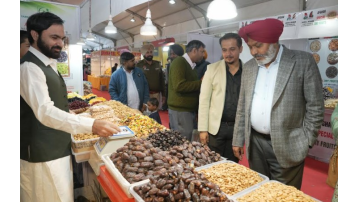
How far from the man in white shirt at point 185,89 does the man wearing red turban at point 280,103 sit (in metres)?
1.29

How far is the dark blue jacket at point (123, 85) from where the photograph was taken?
437 centimetres

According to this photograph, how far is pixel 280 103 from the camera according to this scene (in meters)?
1.90

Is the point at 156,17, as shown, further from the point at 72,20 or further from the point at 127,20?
the point at 72,20

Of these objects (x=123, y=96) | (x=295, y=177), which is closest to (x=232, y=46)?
(x=295, y=177)

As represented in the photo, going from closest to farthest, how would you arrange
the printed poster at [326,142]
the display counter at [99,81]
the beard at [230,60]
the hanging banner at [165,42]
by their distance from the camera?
the beard at [230,60] → the printed poster at [326,142] → the hanging banner at [165,42] → the display counter at [99,81]

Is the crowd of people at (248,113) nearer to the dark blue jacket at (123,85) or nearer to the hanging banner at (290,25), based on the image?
the dark blue jacket at (123,85)

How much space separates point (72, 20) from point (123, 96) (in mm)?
1716

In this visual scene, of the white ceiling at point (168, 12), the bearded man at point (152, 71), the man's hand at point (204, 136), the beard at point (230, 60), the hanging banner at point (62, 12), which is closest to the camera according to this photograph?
the beard at point (230, 60)

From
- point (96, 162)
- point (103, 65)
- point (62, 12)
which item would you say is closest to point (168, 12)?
point (103, 65)

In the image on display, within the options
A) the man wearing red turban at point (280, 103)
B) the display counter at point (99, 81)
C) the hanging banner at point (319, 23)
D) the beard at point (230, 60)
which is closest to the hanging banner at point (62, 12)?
the beard at point (230, 60)

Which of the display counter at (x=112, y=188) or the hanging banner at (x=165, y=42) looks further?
the hanging banner at (x=165, y=42)

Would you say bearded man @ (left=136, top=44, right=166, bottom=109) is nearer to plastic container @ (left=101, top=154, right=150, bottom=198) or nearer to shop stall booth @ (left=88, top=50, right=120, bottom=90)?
plastic container @ (left=101, top=154, right=150, bottom=198)

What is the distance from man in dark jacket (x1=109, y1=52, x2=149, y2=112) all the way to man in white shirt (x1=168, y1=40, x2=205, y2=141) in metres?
1.04

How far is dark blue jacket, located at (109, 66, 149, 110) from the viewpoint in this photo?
4371mm
